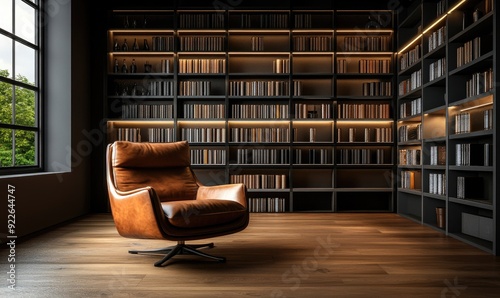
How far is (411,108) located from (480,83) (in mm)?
1928

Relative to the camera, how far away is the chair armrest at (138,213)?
3.09 m

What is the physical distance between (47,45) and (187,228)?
12.1 ft

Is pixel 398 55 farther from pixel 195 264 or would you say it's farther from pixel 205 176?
pixel 195 264

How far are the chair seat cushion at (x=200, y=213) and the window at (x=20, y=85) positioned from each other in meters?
2.34

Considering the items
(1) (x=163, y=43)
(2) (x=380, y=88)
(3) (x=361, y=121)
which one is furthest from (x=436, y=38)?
(1) (x=163, y=43)

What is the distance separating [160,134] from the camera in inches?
255

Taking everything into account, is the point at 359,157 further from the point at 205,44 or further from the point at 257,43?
the point at 205,44

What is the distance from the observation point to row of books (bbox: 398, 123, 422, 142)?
578 cm

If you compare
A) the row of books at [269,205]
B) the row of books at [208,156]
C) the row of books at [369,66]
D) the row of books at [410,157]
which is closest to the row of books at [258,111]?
the row of books at [208,156]

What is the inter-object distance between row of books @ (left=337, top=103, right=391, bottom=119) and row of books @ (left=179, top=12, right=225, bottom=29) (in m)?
2.16

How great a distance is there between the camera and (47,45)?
5.60m

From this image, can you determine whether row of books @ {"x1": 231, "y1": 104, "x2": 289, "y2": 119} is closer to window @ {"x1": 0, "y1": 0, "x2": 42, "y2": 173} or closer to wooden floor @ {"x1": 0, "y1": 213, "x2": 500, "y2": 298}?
wooden floor @ {"x1": 0, "y1": 213, "x2": 500, "y2": 298}

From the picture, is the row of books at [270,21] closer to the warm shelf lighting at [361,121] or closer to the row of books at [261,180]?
the warm shelf lighting at [361,121]

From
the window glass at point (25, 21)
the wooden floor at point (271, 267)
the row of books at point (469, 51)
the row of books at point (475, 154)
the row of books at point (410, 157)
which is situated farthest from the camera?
the row of books at point (410, 157)
